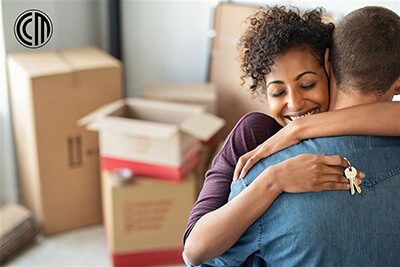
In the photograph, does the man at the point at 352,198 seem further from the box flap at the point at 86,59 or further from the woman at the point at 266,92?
the box flap at the point at 86,59

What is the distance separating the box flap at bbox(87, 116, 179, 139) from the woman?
109 centimetres

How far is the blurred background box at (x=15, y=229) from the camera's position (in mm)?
2332

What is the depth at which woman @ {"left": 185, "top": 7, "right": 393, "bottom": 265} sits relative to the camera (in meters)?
0.79

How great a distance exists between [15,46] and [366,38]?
0.60 meters

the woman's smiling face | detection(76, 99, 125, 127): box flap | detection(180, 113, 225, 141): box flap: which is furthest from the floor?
the woman's smiling face

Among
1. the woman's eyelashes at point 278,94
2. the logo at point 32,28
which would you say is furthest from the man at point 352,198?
the logo at point 32,28

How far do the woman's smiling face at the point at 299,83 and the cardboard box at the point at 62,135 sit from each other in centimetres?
155

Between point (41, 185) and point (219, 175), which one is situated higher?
point (219, 175)

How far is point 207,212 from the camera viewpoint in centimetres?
85

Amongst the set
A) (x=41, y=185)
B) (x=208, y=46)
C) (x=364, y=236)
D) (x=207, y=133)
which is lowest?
(x=41, y=185)

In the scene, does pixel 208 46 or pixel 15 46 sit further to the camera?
pixel 208 46

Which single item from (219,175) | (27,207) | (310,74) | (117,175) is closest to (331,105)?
(310,74)

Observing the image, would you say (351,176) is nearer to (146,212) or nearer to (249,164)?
(249,164)

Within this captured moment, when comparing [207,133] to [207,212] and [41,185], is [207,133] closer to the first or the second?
[41,185]
